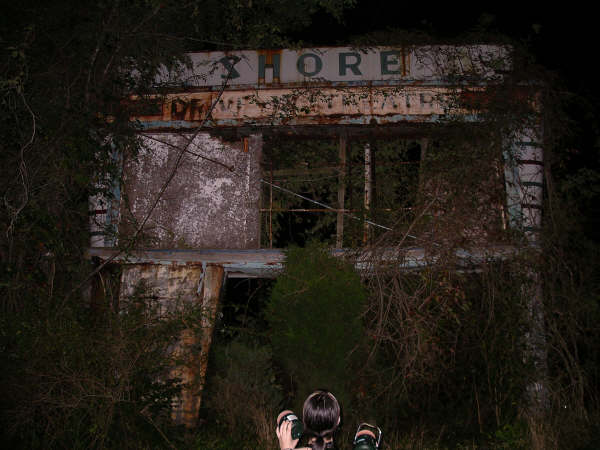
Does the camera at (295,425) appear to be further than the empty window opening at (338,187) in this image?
No

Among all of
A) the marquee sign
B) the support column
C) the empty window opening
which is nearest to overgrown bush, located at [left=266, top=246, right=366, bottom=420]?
the empty window opening

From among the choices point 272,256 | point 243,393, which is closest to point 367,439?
point 243,393

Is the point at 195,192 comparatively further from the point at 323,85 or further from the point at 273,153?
the point at 323,85

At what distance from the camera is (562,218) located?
296 inches

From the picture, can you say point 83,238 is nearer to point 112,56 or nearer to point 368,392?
point 112,56

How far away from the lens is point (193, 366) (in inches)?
276

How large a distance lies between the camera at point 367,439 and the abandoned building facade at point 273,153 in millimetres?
5122

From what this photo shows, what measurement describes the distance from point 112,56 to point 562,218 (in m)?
7.28

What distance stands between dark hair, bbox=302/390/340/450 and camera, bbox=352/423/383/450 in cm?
12

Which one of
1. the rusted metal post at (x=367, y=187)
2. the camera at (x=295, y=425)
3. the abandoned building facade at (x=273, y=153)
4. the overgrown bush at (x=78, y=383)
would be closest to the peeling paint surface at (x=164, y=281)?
the abandoned building facade at (x=273, y=153)

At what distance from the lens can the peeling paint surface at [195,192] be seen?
8125 millimetres

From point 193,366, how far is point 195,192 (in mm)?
2866

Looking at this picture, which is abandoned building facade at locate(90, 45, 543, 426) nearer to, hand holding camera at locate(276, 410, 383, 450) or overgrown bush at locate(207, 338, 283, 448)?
overgrown bush at locate(207, 338, 283, 448)

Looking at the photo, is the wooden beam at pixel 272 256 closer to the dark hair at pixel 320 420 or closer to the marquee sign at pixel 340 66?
the marquee sign at pixel 340 66
